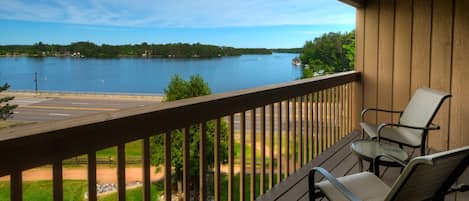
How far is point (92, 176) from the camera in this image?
1474 mm

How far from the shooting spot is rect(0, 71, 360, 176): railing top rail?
116 cm

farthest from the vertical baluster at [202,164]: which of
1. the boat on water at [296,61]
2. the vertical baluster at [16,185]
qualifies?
the boat on water at [296,61]

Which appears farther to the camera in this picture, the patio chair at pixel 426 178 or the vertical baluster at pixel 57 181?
the patio chair at pixel 426 178

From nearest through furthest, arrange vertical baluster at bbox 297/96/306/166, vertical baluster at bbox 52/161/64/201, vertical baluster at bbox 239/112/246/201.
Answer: vertical baluster at bbox 52/161/64/201
vertical baluster at bbox 239/112/246/201
vertical baluster at bbox 297/96/306/166

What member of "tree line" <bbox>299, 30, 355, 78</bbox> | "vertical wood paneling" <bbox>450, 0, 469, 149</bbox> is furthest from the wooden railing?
"tree line" <bbox>299, 30, 355, 78</bbox>

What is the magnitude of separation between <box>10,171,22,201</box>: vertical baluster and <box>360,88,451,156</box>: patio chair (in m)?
2.73

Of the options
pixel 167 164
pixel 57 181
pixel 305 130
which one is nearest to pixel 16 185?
pixel 57 181

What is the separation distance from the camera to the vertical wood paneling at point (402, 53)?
4.69m

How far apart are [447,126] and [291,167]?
2154 millimetres

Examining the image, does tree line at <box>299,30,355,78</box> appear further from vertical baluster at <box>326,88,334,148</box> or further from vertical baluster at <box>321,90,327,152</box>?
vertical baluster at <box>321,90,327,152</box>

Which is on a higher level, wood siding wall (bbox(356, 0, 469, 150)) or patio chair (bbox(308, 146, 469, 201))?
wood siding wall (bbox(356, 0, 469, 150))

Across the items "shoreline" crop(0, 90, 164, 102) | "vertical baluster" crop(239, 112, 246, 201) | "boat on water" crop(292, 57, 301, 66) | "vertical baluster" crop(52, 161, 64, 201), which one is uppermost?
"boat on water" crop(292, 57, 301, 66)

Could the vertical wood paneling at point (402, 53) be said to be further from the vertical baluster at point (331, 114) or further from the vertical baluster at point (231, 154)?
the vertical baluster at point (231, 154)

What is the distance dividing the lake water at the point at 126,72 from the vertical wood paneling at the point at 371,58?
1.00 meters
